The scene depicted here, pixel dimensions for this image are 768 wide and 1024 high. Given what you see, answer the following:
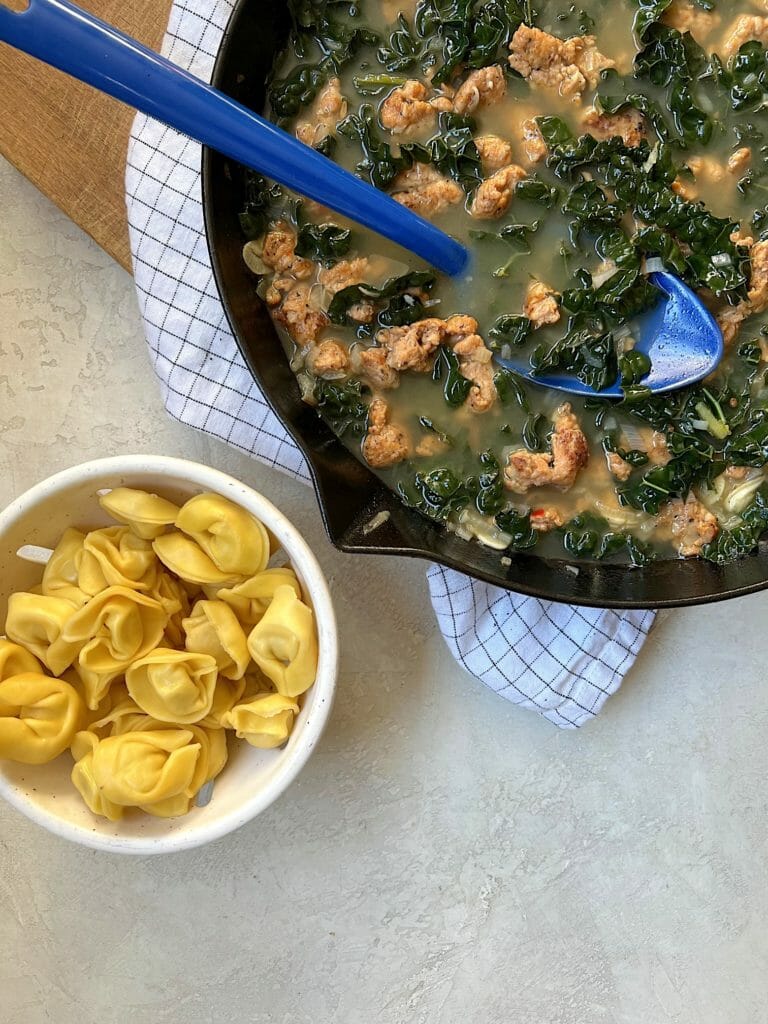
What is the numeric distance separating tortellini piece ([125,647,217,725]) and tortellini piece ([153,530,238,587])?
0.22 meters

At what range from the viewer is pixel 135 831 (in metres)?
2.75

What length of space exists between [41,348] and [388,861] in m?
2.08

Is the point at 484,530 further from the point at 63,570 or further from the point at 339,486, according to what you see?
the point at 63,570

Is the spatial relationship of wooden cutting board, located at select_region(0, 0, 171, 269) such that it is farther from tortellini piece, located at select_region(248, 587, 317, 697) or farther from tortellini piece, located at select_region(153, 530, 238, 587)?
tortellini piece, located at select_region(248, 587, 317, 697)

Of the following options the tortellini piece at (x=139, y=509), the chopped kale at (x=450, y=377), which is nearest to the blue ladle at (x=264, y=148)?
the chopped kale at (x=450, y=377)

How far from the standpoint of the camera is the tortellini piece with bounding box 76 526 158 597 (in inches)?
110

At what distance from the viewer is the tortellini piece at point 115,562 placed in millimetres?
2789

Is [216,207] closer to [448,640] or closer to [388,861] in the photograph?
[448,640]

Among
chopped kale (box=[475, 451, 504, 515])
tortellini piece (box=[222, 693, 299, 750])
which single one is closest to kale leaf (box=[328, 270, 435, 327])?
chopped kale (box=[475, 451, 504, 515])

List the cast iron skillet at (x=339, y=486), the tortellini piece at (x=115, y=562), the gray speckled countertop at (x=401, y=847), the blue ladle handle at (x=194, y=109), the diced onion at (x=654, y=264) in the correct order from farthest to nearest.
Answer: the gray speckled countertop at (x=401, y=847) → the tortellini piece at (x=115, y=562) → the diced onion at (x=654, y=264) → the cast iron skillet at (x=339, y=486) → the blue ladle handle at (x=194, y=109)

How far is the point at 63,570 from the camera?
9.33 ft

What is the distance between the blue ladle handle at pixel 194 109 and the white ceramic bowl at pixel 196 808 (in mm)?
843

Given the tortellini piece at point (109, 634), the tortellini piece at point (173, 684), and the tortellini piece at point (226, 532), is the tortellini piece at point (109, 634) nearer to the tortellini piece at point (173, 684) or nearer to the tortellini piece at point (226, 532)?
the tortellini piece at point (173, 684)

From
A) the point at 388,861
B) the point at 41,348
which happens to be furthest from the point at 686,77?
the point at 388,861
